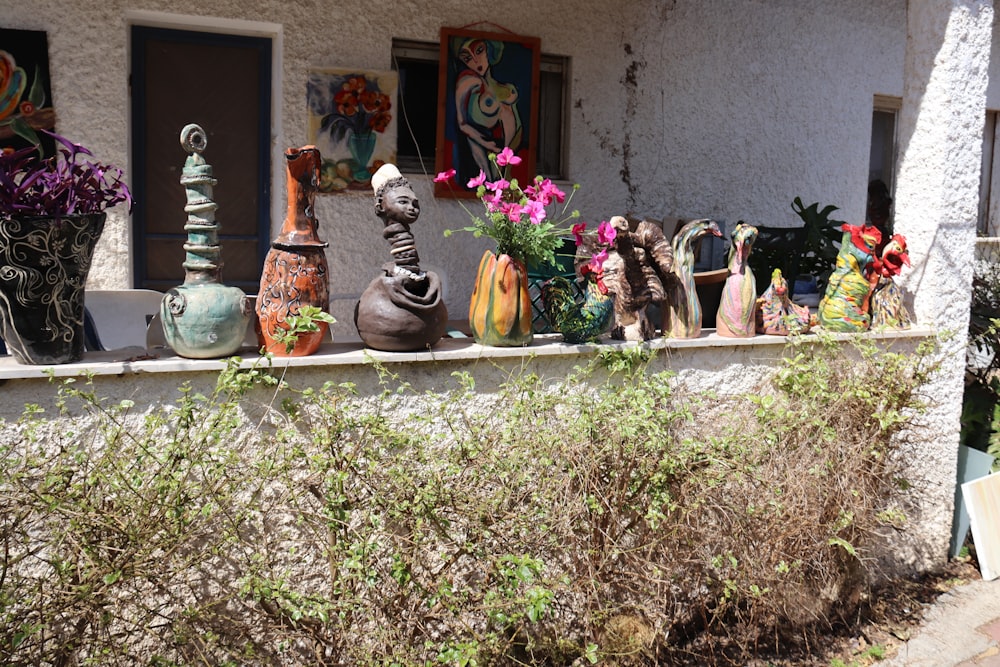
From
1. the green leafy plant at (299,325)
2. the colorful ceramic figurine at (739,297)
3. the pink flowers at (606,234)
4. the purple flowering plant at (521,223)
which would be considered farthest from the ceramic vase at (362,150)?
the colorful ceramic figurine at (739,297)

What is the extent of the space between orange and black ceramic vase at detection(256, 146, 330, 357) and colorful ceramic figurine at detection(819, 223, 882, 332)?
2.35 meters

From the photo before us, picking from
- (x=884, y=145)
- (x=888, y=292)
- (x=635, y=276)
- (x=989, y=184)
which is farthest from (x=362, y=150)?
(x=989, y=184)

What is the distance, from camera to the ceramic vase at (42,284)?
2.62 m

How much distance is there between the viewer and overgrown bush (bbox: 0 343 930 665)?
8.26 ft

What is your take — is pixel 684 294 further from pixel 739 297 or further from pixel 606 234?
pixel 606 234

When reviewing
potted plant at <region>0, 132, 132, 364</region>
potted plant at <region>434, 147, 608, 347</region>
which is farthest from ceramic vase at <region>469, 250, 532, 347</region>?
potted plant at <region>0, 132, 132, 364</region>

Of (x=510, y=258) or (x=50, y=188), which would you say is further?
(x=510, y=258)

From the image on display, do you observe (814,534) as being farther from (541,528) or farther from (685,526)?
(541,528)

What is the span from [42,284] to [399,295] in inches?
44.0

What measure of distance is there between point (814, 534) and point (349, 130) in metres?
2.99

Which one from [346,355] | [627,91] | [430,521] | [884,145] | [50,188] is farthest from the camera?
[884,145]

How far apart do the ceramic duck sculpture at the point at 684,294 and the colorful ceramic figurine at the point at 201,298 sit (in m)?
1.71

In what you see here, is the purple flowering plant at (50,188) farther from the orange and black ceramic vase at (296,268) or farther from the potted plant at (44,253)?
the orange and black ceramic vase at (296,268)

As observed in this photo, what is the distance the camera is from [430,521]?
2.84 m
